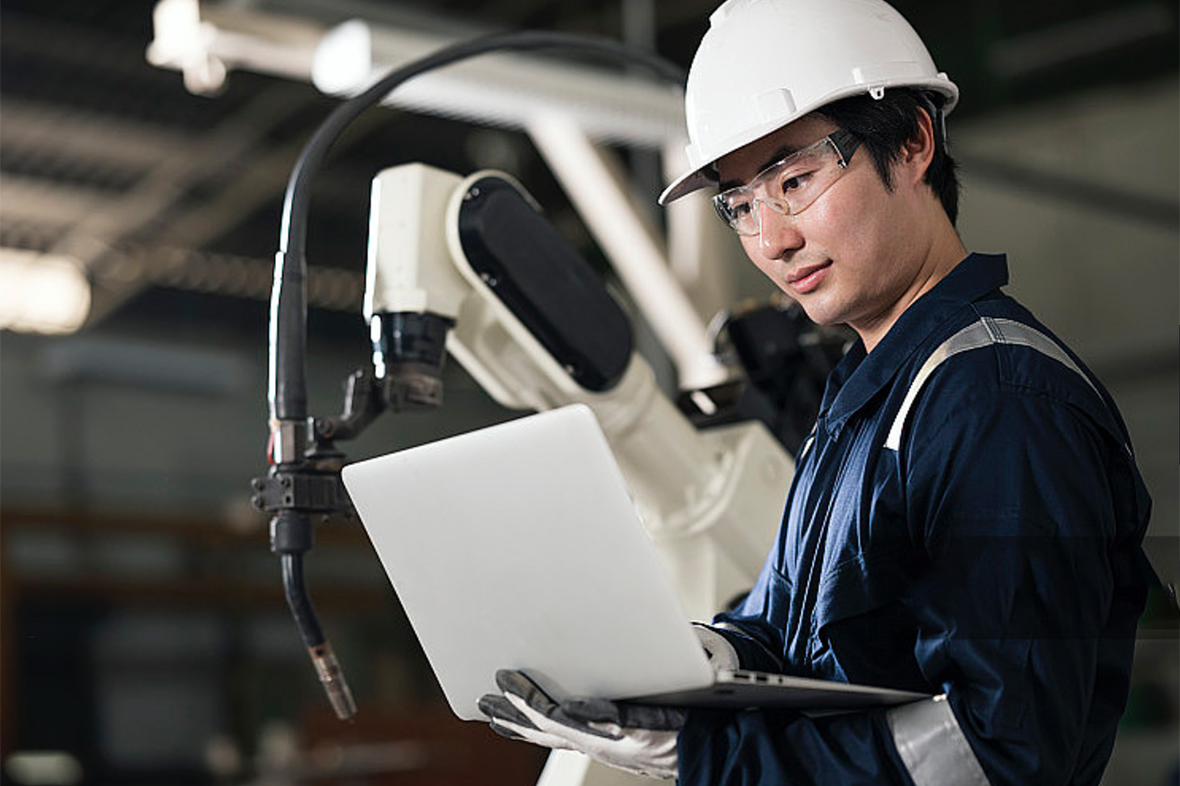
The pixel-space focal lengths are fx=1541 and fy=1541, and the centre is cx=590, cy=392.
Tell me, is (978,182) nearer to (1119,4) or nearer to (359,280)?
(1119,4)

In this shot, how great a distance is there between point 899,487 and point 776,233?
0.98ft

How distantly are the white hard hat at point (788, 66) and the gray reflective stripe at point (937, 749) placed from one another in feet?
1.96

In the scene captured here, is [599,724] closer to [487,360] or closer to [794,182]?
[794,182]

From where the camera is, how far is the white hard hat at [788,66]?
1.55 meters

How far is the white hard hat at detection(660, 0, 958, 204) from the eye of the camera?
155cm

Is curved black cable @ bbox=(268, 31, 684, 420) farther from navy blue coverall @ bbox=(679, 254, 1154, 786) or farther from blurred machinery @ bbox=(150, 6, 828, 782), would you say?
navy blue coverall @ bbox=(679, 254, 1154, 786)

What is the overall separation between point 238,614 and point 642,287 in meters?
3.86

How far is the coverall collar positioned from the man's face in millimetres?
45

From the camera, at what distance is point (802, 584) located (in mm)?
1561

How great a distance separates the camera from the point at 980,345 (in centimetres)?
137

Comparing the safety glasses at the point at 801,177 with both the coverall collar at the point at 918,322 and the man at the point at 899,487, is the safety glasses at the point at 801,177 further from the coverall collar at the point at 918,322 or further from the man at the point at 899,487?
the coverall collar at the point at 918,322

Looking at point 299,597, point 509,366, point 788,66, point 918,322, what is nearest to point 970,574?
point 918,322

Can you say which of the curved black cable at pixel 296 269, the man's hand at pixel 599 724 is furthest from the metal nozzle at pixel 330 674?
the man's hand at pixel 599 724

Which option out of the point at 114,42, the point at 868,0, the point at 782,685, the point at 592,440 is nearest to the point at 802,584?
the point at 782,685
